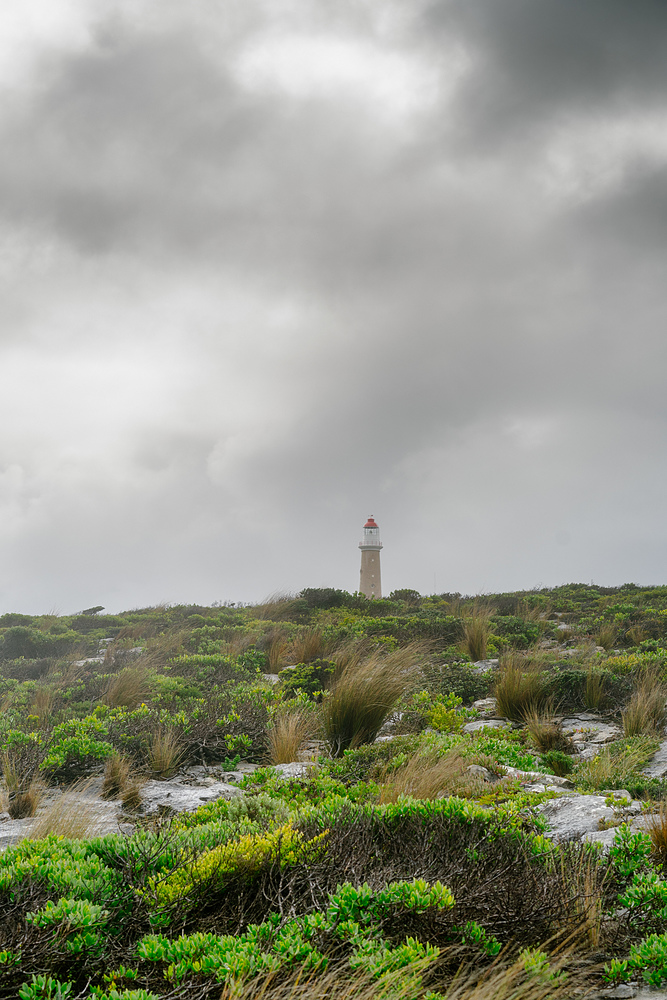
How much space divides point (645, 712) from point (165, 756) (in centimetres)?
538

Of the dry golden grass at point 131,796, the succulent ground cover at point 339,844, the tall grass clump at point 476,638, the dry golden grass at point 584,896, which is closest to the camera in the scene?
the succulent ground cover at point 339,844

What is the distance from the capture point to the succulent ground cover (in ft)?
8.80

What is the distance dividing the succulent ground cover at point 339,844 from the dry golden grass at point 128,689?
0.12 ft

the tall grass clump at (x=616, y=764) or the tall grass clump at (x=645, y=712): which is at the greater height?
the tall grass clump at (x=645, y=712)

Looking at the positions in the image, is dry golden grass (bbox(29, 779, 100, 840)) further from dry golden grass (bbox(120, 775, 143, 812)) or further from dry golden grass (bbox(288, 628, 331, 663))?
dry golden grass (bbox(288, 628, 331, 663))

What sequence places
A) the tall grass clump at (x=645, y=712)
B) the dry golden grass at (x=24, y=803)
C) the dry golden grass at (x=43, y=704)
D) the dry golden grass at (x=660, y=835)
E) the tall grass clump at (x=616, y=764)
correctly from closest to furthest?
the dry golden grass at (x=660, y=835) < the tall grass clump at (x=616, y=764) < the dry golden grass at (x=24, y=803) < the tall grass clump at (x=645, y=712) < the dry golden grass at (x=43, y=704)

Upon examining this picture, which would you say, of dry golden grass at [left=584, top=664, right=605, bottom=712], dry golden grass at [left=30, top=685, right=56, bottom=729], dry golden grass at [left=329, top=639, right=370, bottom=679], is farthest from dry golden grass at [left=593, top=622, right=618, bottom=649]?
dry golden grass at [left=30, top=685, right=56, bottom=729]

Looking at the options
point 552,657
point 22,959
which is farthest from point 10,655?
point 22,959

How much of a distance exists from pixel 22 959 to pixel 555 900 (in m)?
2.41

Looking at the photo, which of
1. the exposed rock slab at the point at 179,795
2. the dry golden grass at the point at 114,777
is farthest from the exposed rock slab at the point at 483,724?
the dry golden grass at the point at 114,777

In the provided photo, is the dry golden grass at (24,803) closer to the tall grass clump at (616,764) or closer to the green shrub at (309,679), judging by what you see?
the green shrub at (309,679)

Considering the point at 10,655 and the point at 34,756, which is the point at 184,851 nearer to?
the point at 34,756

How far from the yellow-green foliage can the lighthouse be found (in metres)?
32.1

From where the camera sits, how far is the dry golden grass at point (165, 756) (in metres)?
6.79
